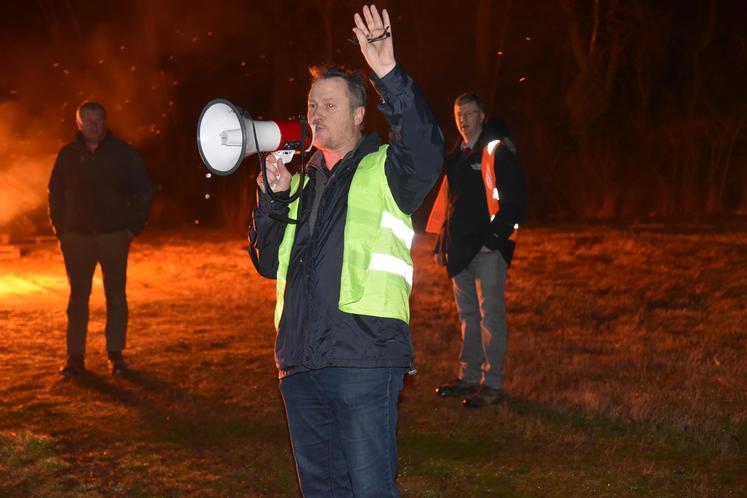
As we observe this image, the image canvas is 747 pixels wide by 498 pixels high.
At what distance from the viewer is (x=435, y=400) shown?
677 cm

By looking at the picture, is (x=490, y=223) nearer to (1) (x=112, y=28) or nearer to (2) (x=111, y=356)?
(2) (x=111, y=356)

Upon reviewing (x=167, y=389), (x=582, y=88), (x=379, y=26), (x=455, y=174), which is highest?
(x=582, y=88)

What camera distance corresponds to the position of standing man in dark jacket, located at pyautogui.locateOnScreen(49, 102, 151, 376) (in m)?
7.24

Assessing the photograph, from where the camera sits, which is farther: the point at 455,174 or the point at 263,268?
the point at 455,174

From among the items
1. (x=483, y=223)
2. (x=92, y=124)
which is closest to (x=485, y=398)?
(x=483, y=223)

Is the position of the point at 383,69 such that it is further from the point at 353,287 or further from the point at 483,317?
the point at 483,317

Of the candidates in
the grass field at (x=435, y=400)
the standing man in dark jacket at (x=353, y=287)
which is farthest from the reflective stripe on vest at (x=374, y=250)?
the grass field at (x=435, y=400)

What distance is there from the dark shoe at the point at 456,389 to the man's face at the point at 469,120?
1.77 meters

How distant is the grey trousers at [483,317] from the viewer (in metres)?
6.56

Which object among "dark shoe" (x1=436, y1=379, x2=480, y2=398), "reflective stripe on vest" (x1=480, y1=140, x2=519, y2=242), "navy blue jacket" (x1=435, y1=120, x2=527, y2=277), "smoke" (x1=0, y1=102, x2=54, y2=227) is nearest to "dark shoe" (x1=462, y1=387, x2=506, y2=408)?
"dark shoe" (x1=436, y1=379, x2=480, y2=398)

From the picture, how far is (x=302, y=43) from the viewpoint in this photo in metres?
26.3

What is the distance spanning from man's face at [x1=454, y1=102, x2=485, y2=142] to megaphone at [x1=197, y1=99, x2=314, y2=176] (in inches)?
114

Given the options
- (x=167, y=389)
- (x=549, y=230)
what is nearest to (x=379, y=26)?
(x=167, y=389)

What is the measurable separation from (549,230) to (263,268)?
50.4 feet
